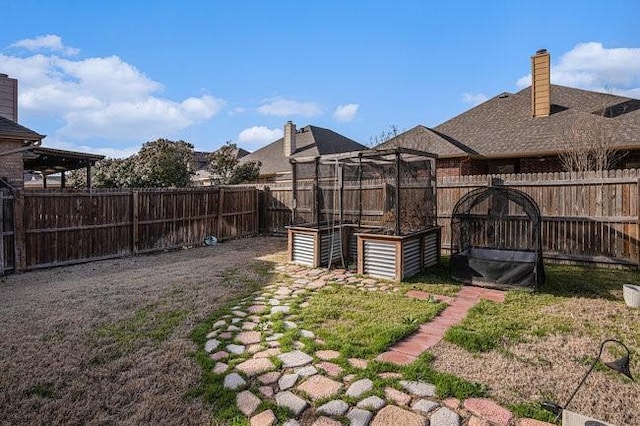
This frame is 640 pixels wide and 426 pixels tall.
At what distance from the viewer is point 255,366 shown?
9.68ft

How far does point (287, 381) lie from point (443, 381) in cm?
115

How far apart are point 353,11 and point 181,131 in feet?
40.1

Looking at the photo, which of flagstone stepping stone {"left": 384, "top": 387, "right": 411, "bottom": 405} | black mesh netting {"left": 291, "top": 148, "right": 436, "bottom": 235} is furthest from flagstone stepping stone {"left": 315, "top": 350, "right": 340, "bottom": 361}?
black mesh netting {"left": 291, "top": 148, "right": 436, "bottom": 235}

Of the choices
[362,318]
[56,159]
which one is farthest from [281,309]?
[56,159]

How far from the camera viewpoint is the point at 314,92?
14.1 meters

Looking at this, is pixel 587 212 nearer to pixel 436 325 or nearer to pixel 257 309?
pixel 436 325

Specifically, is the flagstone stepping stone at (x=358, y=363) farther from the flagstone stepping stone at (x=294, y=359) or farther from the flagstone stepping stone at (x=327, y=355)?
the flagstone stepping stone at (x=294, y=359)

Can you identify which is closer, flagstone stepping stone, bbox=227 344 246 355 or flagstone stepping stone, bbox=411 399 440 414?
flagstone stepping stone, bbox=411 399 440 414

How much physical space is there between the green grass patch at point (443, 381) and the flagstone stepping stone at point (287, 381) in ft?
2.74

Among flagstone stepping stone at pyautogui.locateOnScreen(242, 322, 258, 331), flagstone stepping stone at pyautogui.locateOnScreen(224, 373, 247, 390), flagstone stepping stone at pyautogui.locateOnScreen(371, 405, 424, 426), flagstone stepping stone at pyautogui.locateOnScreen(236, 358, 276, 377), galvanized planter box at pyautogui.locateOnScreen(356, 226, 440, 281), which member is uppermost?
galvanized planter box at pyautogui.locateOnScreen(356, 226, 440, 281)

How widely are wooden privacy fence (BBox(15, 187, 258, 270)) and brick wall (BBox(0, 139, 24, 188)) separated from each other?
2.95 metres

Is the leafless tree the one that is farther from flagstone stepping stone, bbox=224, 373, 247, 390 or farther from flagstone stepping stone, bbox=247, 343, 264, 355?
flagstone stepping stone, bbox=224, 373, 247, 390

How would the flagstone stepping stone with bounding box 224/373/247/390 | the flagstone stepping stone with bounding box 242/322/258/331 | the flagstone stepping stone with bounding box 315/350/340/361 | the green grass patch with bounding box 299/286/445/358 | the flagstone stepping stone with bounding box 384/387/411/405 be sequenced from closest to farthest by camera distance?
the flagstone stepping stone with bounding box 384/387/411/405
the flagstone stepping stone with bounding box 224/373/247/390
the flagstone stepping stone with bounding box 315/350/340/361
the green grass patch with bounding box 299/286/445/358
the flagstone stepping stone with bounding box 242/322/258/331

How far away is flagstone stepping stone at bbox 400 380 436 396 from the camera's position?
250cm
